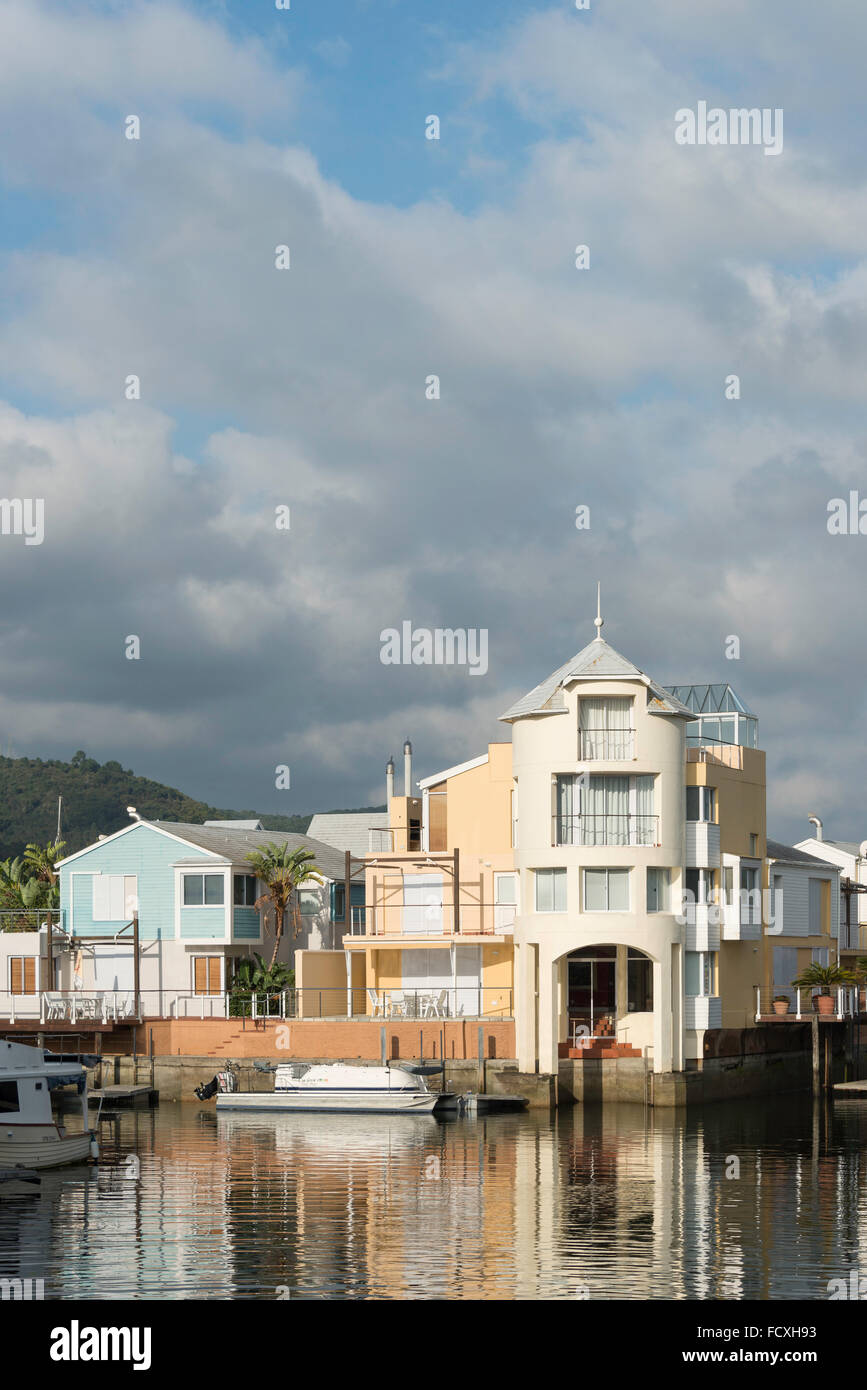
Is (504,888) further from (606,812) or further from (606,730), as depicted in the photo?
(606,730)

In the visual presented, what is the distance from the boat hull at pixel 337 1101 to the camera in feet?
202

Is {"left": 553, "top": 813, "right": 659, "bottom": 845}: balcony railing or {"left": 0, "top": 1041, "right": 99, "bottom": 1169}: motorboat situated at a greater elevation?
{"left": 553, "top": 813, "right": 659, "bottom": 845}: balcony railing

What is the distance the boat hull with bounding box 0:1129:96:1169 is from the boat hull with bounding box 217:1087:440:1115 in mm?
14034

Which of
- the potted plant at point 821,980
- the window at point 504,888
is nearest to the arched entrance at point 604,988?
the window at point 504,888

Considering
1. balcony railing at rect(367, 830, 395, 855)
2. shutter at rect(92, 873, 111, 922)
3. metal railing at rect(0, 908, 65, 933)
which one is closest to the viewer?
shutter at rect(92, 873, 111, 922)

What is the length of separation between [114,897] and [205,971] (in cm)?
579

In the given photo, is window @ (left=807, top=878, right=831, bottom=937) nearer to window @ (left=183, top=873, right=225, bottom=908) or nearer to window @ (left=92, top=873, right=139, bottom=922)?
window @ (left=183, top=873, right=225, bottom=908)

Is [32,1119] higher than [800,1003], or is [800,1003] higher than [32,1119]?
[800,1003]

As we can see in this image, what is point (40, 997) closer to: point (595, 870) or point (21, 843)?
point (595, 870)

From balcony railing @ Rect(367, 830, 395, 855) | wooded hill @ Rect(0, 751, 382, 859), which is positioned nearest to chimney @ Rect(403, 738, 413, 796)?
balcony railing @ Rect(367, 830, 395, 855)

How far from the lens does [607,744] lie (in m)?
65.7

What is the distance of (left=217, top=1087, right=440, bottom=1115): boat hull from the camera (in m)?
61.7

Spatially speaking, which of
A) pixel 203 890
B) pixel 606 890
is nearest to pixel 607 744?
pixel 606 890
